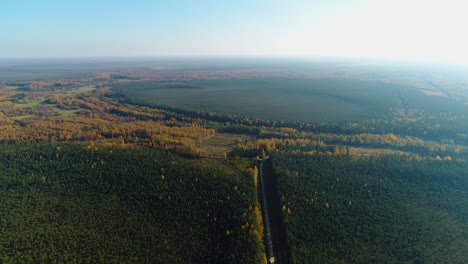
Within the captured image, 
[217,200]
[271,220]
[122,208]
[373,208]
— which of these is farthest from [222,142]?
[373,208]

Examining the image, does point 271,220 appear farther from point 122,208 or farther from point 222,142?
point 222,142

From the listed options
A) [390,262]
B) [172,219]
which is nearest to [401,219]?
[390,262]

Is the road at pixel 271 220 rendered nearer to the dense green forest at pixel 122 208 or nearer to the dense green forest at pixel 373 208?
the dense green forest at pixel 373 208

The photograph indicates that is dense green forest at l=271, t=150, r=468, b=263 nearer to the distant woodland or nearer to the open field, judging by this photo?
the distant woodland

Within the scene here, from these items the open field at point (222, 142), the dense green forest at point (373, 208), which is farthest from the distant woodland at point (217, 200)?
the open field at point (222, 142)

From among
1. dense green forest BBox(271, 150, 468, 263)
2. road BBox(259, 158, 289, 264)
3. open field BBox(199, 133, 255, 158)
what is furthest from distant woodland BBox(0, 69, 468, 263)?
road BBox(259, 158, 289, 264)

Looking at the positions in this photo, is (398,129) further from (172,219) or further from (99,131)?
(99,131)
